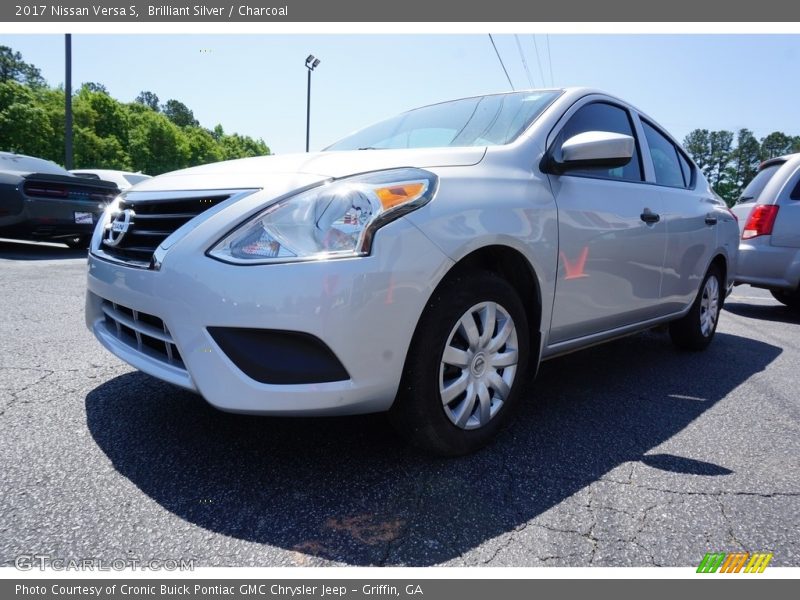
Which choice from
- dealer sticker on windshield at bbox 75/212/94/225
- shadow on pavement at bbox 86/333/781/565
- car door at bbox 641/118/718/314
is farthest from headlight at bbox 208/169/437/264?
dealer sticker on windshield at bbox 75/212/94/225

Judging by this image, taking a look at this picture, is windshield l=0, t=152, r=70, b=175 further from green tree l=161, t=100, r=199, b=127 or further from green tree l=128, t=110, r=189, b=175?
green tree l=161, t=100, r=199, b=127

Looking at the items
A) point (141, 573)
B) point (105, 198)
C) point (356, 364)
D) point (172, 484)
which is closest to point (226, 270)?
point (356, 364)

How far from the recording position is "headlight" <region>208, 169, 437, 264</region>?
1.70 m

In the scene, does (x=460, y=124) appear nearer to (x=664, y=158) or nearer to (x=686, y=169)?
(x=664, y=158)

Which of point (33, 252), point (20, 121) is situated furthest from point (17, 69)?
point (33, 252)

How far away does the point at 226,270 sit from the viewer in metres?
1.69

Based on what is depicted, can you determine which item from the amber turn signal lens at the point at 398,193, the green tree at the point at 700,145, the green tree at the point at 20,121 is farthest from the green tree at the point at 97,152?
the green tree at the point at 700,145

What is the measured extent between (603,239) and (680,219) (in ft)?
3.62

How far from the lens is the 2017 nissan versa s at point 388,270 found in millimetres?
1699

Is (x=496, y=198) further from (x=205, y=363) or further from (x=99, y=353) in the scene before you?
(x=99, y=353)

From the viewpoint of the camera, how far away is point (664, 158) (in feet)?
11.9

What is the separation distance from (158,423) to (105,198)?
6451 mm

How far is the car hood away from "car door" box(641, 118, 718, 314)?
170 centimetres

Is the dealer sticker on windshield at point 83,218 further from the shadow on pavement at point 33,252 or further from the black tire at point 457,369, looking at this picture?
the black tire at point 457,369
